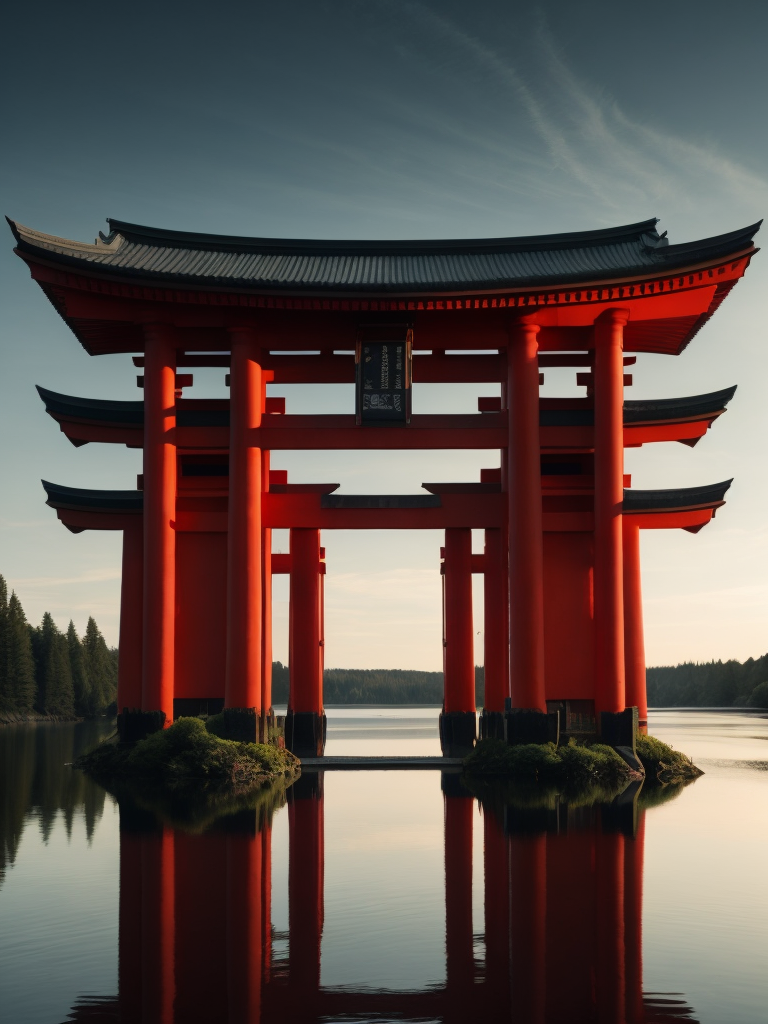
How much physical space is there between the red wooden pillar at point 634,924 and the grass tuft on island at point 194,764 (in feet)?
28.0

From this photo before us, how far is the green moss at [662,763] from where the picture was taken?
67.6 feet

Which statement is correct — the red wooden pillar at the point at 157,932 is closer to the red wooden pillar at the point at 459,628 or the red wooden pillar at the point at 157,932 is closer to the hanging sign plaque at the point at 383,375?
the hanging sign plaque at the point at 383,375

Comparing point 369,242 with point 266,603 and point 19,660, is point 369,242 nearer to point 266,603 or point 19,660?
point 266,603

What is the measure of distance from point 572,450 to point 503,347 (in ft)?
8.70

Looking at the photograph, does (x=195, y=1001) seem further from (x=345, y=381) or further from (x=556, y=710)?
(x=345, y=381)

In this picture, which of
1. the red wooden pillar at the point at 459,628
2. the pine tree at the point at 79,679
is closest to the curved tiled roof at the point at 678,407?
the red wooden pillar at the point at 459,628

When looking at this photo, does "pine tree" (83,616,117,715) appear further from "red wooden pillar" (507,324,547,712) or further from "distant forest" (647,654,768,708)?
"red wooden pillar" (507,324,547,712)

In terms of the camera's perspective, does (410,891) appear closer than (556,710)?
Yes

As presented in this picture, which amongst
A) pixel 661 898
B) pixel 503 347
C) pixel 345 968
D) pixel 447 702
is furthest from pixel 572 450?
pixel 345 968

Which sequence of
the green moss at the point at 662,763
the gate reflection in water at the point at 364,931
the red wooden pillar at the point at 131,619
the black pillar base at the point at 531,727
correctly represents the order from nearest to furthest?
the gate reflection in water at the point at 364,931 → the green moss at the point at 662,763 → the black pillar base at the point at 531,727 → the red wooden pillar at the point at 131,619

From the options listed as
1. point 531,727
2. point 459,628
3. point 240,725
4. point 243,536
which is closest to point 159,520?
point 243,536

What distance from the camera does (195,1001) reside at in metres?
6.27

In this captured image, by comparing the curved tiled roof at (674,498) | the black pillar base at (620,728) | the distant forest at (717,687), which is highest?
the curved tiled roof at (674,498)

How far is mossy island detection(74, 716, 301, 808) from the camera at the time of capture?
18.9 metres
